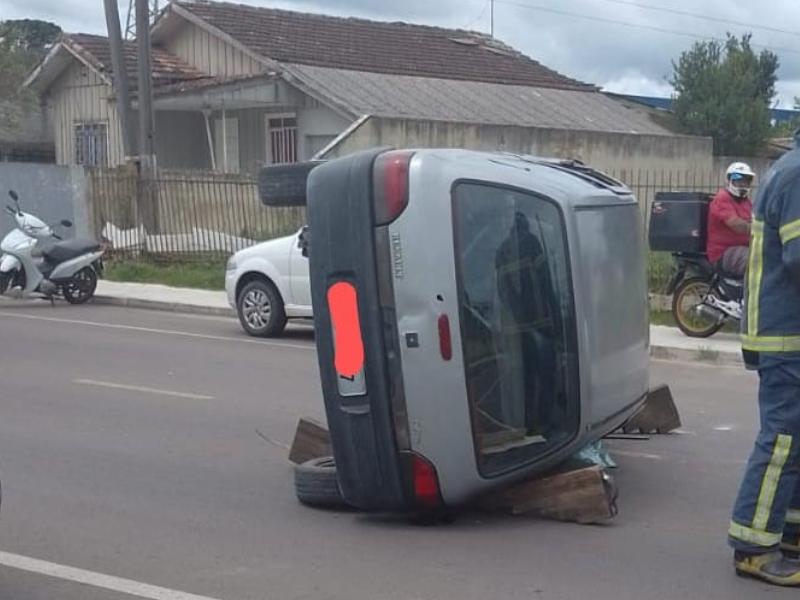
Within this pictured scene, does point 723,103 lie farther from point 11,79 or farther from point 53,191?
point 53,191

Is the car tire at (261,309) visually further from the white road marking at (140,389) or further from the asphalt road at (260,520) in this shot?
the white road marking at (140,389)

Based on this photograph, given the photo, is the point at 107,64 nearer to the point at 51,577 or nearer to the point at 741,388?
the point at 741,388

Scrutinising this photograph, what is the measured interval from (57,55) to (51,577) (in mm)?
29633

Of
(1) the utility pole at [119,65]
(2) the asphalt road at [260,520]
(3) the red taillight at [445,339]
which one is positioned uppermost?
(1) the utility pole at [119,65]

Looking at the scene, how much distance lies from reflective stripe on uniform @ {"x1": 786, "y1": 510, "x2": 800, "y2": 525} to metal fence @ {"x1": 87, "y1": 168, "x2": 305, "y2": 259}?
16006mm

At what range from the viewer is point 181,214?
23250 millimetres

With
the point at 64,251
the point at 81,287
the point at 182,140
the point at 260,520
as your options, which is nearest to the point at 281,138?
the point at 182,140

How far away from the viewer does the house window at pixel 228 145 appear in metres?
32.3

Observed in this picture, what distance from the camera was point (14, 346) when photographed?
47.6 ft

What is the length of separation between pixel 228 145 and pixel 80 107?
4661 millimetres

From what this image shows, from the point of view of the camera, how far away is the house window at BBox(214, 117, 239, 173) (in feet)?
106

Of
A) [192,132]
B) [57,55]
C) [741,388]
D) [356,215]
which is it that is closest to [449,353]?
[356,215]

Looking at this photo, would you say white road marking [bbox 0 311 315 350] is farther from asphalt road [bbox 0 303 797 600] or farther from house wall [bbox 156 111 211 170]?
house wall [bbox 156 111 211 170]

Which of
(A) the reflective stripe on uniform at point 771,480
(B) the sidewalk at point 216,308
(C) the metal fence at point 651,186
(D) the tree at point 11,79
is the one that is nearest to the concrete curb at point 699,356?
(B) the sidewalk at point 216,308
